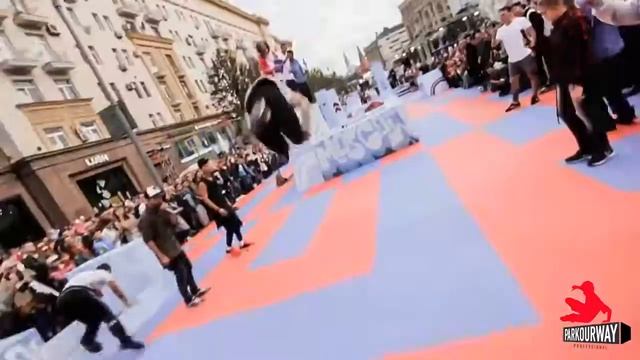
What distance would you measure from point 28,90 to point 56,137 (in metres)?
2.63

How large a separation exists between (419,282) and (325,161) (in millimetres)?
6836

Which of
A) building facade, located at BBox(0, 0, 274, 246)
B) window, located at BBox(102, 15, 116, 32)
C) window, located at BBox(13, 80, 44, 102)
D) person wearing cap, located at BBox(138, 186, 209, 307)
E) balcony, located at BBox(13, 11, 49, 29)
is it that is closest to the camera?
person wearing cap, located at BBox(138, 186, 209, 307)

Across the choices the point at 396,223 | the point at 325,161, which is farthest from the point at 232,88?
the point at 396,223

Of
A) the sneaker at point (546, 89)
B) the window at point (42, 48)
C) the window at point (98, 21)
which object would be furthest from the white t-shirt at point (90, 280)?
the window at point (98, 21)

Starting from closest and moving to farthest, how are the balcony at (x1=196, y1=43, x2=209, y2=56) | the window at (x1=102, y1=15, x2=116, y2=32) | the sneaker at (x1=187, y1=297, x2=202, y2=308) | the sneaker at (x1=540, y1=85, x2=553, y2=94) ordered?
1. the sneaker at (x1=187, y1=297, x2=202, y2=308)
2. the sneaker at (x1=540, y1=85, x2=553, y2=94)
3. the window at (x1=102, y1=15, x2=116, y2=32)
4. the balcony at (x1=196, y1=43, x2=209, y2=56)

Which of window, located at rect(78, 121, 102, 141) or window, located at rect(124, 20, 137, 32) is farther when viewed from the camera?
window, located at rect(124, 20, 137, 32)

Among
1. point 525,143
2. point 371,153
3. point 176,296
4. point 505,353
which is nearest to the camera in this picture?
point 505,353

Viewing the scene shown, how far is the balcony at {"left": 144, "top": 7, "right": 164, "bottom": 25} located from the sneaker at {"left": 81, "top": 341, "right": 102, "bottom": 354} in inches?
1373

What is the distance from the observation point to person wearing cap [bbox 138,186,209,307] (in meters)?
5.98

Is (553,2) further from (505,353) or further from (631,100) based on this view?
(505,353)

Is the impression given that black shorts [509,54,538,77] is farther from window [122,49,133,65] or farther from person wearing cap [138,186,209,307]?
window [122,49,133,65]

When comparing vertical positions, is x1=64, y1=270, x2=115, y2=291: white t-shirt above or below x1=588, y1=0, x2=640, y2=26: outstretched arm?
below

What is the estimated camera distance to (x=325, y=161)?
10523 millimetres

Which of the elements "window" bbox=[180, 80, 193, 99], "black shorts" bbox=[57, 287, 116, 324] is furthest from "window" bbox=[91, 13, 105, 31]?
"black shorts" bbox=[57, 287, 116, 324]
